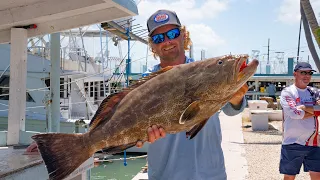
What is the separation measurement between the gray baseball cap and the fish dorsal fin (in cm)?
50

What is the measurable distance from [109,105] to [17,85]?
7.88ft

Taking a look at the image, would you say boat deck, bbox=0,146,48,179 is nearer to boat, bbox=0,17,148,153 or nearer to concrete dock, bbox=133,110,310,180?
concrete dock, bbox=133,110,310,180

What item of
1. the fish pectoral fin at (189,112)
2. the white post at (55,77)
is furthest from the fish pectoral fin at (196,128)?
the white post at (55,77)

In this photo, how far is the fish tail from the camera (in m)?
2.24

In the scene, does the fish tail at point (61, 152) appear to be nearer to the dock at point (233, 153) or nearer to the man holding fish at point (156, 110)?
the man holding fish at point (156, 110)

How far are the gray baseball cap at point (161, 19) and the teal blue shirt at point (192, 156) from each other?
0.77 metres

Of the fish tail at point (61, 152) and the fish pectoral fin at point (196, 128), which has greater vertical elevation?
the fish pectoral fin at point (196, 128)

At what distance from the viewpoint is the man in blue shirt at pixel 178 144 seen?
2.67 metres

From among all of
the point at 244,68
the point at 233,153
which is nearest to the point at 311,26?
the point at 233,153

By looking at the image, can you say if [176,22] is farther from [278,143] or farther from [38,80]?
[38,80]

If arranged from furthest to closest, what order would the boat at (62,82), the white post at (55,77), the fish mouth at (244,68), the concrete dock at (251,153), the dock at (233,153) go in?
the boat at (62,82) < the concrete dock at (251,153) < the dock at (233,153) < the white post at (55,77) < the fish mouth at (244,68)

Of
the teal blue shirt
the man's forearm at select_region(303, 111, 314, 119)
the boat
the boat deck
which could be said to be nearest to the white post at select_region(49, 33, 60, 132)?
the boat deck

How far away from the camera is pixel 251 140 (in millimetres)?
13195

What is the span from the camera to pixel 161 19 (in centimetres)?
280
